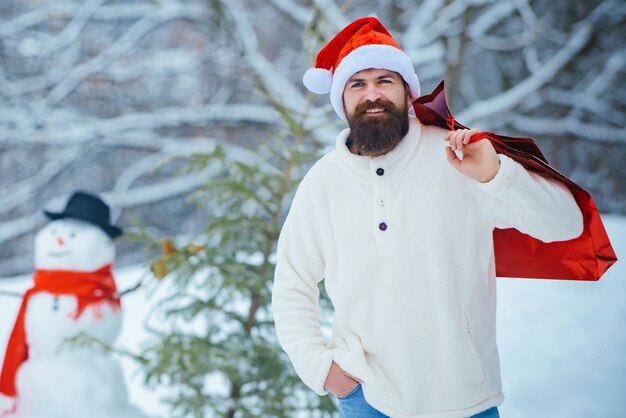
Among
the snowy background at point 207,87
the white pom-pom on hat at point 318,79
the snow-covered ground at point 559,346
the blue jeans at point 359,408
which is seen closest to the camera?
the blue jeans at point 359,408

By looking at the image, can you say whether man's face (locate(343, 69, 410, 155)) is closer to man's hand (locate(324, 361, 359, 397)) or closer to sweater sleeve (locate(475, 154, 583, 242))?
sweater sleeve (locate(475, 154, 583, 242))

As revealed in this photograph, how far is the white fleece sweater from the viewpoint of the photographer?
115 cm

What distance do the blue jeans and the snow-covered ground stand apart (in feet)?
3.85

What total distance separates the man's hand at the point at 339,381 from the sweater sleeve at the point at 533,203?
1.45 feet

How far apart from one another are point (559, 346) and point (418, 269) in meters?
2.15

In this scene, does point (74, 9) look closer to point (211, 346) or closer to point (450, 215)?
point (211, 346)

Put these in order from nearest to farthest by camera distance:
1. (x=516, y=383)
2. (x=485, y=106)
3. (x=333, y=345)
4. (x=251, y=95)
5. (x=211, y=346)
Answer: (x=333, y=345), (x=211, y=346), (x=516, y=383), (x=485, y=106), (x=251, y=95)

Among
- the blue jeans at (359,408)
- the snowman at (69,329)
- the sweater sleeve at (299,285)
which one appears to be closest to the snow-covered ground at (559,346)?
the snowman at (69,329)

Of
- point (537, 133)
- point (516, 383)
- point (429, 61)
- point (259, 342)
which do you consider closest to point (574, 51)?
point (537, 133)

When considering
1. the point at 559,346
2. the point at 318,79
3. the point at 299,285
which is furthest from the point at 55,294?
the point at 559,346

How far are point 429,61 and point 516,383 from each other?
2900 mm

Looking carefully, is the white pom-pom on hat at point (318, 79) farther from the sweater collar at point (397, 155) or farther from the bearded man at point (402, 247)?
the sweater collar at point (397, 155)

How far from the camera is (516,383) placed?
2.73m

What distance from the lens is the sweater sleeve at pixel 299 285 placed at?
51.1 inches
